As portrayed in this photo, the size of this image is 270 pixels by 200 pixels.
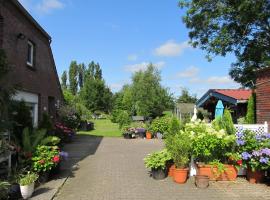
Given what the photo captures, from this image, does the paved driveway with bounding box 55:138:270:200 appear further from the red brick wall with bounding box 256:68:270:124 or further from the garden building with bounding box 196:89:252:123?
the garden building with bounding box 196:89:252:123

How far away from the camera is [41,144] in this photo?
393 inches

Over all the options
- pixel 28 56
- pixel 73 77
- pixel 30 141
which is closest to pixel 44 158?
pixel 30 141

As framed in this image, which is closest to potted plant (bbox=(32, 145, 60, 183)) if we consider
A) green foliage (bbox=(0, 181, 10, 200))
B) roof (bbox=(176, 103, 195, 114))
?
green foliage (bbox=(0, 181, 10, 200))

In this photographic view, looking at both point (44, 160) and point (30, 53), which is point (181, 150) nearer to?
point (44, 160)

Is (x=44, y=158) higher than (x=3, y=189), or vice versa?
(x=44, y=158)

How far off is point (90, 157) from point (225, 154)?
6249mm

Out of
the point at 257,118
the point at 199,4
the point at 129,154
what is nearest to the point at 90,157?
the point at 129,154

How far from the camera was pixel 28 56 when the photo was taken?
604 inches

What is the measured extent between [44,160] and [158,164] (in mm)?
2968

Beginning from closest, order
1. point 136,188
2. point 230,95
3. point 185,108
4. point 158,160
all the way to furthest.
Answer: point 136,188, point 158,160, point 230,95, point 185,108

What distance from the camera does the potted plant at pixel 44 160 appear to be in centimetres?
911

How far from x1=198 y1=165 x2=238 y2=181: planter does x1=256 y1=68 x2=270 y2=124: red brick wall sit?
654 cm

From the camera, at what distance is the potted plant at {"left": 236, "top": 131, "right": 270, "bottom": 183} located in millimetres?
8906

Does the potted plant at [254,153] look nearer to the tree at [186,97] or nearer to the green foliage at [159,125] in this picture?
the green foliage at [159,125]
